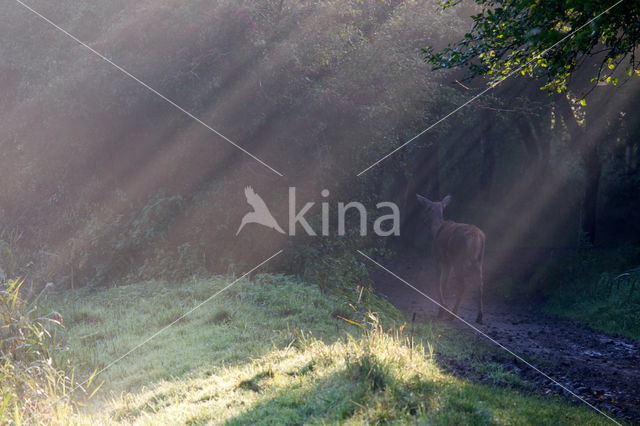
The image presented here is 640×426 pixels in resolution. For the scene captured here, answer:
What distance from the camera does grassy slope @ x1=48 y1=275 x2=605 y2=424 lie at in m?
5.04

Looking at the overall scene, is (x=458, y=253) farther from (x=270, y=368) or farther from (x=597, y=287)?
(x=270, y=368)

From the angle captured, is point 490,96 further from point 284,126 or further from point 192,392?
point 192,392

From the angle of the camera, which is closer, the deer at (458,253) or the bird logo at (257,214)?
the deer at (458,253)

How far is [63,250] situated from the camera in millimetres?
14016

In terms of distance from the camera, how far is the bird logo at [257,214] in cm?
1260

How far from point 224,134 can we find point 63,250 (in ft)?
17.3

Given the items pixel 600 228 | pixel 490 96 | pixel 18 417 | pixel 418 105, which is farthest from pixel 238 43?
pixel 600 228

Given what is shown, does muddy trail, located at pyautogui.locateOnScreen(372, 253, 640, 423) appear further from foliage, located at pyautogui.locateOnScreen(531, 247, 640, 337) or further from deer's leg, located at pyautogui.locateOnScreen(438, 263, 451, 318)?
foliage, located at pyautogui.locateOnScreen(531, 247, 640, 337)

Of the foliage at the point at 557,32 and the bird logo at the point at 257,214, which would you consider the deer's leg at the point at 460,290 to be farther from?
the foliage at the point at 557,32

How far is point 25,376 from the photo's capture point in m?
5.57

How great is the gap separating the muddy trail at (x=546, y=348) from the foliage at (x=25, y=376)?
4.55 metres

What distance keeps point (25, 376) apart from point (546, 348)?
835cm

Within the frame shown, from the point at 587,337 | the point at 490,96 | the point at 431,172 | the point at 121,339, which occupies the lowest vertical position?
the point at 587,337

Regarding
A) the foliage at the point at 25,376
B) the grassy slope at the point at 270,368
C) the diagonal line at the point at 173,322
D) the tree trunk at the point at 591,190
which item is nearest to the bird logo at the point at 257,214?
the diagonal line at the point at 173,322
